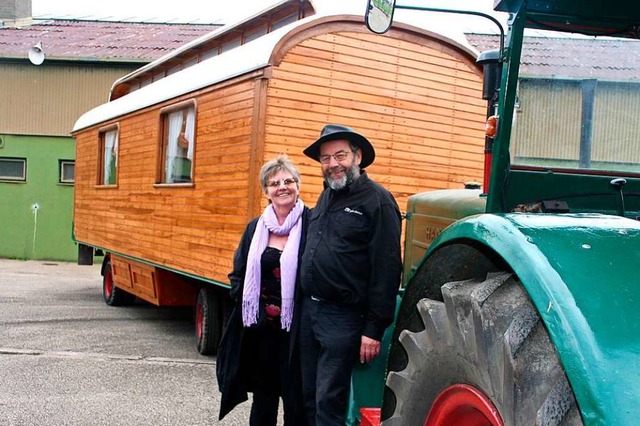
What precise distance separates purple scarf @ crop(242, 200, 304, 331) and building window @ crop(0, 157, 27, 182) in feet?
57.2

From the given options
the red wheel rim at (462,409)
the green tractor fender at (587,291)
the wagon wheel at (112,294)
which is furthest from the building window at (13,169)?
the green tractor fender at (587,291)

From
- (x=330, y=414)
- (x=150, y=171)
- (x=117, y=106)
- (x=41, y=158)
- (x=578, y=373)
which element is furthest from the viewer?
(x=41, y=158)

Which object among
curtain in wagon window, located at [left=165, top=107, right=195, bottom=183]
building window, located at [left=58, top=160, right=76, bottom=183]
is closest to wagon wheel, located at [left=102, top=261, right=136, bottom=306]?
curtain in wagon window, located at [left=165, top=107, right=195, bottom=183]

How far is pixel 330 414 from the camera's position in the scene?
346 centimetres

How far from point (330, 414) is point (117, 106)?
8756mm

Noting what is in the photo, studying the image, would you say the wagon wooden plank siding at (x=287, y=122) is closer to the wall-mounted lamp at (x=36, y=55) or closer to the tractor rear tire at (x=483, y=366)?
the tractor rear tire at (x=483, y=366)

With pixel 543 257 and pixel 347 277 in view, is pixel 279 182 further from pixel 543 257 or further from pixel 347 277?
pixel 543 257

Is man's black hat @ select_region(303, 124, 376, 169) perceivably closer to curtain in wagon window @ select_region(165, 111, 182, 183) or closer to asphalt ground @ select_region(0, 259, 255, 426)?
asphalt ground @ select_region(0, 259, 255, 426)

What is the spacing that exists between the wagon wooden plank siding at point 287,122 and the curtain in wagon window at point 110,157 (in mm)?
1913

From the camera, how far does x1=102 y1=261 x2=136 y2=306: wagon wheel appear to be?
38.4ft

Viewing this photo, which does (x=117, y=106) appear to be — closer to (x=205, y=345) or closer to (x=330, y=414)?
(x=205, y=345)

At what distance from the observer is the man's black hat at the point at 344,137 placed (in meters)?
3.64

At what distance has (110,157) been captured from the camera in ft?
37.7

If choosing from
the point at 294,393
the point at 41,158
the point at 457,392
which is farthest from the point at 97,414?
the point at 41,158
